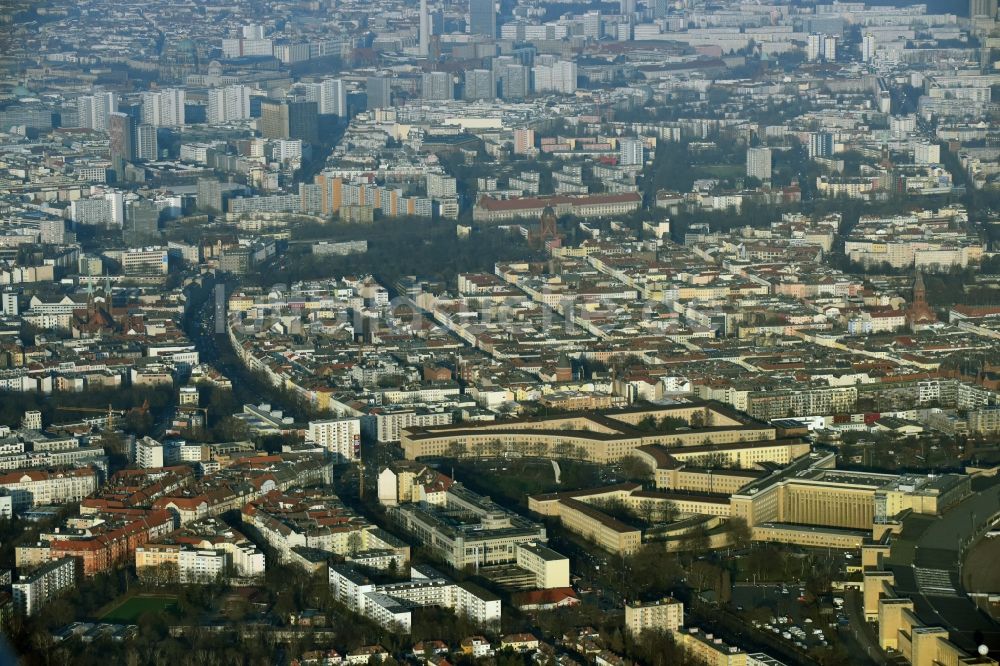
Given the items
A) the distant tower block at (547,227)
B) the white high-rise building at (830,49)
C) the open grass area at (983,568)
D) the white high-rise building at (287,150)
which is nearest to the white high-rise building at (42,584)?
the open grass area at (983,568)

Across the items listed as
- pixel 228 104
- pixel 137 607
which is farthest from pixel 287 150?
pixel 137 607

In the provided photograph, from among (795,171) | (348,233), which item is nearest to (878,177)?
(795,171)

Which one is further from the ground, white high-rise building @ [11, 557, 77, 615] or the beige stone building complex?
white high-rise building @ [11, 557, 77, 615]

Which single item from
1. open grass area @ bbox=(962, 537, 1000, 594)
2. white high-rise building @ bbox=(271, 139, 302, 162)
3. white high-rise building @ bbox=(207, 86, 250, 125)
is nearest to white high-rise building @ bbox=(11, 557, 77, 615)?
open grass area @ bbox=(962, 537, 1000, 594)

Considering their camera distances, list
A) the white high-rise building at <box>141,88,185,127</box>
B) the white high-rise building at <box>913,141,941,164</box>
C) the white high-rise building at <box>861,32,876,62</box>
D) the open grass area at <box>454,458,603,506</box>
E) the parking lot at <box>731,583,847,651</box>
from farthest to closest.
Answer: the white high-rise building at <box>861,32,876,62</box> < the white high-rise building at <box>141,88,185,127</box> < the white high-rise building at <box>913,141,941,164</box> < the open grass area at <box>454,458,603,506</box> < the parking lot at <box>731,583,847,651</box>

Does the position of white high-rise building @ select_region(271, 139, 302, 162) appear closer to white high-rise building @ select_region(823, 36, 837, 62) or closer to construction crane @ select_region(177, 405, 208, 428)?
white high-rise building @ select_region(823, 36, 837, 62)

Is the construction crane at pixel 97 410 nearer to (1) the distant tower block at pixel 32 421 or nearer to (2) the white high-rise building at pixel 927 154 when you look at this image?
(1) the distant tower block at pixel 32 421

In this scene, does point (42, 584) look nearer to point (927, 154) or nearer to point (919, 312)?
point (919, 312)

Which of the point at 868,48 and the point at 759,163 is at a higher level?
the point at 868,48
